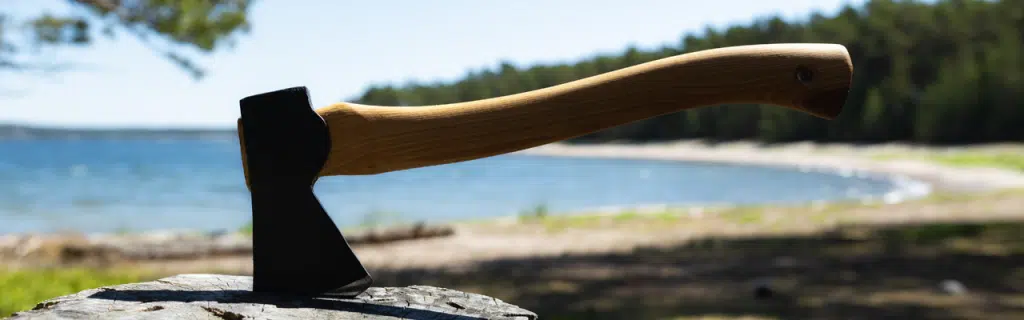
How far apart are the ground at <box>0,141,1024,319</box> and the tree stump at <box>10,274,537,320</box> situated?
314cm

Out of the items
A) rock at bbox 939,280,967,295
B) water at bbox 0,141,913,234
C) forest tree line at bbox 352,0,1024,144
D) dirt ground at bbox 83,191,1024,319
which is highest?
forest tree line at bbox 352,0,1024,144

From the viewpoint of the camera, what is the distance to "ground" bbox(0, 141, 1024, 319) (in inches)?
219

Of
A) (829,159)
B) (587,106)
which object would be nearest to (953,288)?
(587,106)

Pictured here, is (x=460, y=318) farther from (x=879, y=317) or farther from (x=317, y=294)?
(x=879, y=317)

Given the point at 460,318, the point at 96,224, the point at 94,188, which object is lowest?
the point at 460,318

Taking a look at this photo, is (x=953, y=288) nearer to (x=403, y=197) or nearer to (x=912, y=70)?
(x=403, y=197)

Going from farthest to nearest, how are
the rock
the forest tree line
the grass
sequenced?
the forest tree line → the grass → the rock

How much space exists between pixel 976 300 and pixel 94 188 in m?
54.5

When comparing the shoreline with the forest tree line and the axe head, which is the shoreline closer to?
the forest tree line

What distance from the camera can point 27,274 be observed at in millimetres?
6957

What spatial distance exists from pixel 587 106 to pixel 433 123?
0.44 meters

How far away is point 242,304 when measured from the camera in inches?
84.7

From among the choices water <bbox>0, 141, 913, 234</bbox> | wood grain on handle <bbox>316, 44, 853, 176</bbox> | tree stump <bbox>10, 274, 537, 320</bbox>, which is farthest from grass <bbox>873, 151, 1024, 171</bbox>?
tree stump <bbox>10, 274, 537, 320</bbox>

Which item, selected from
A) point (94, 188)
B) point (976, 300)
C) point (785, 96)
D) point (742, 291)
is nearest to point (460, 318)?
point (785, 96)
